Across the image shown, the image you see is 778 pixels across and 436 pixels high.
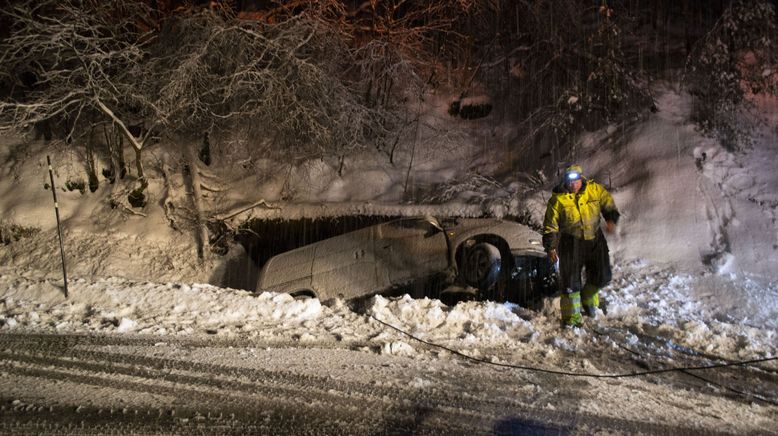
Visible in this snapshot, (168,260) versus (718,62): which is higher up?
(718,62)

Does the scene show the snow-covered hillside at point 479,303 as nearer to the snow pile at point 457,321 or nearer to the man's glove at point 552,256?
the snow pile at point 457,321

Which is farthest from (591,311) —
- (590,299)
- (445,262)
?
(445,262)

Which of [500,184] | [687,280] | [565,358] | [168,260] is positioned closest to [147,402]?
[565,358]

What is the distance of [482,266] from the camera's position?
21.8 feet

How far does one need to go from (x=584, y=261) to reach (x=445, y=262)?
5.09ft

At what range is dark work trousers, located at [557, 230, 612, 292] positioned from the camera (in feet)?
19.4

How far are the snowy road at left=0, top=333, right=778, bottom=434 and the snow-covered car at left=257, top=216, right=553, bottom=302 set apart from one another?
5.51ft

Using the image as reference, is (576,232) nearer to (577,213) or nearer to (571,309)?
(577,213)

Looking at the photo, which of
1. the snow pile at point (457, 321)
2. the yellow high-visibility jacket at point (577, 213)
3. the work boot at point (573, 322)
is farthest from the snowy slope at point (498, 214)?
the yellow high-visibility jacket at point (577, 213)

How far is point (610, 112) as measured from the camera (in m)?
11.7

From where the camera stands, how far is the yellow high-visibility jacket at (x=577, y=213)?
5871 mm

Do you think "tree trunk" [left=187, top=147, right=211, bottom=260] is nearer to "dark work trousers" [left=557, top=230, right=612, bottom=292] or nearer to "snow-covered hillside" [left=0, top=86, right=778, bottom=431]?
"snow-covered hillside" [left=0, top=86, right=778, bottom=431]

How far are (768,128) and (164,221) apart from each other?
38.6 ft

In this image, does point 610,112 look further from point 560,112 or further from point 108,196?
point 108,196
